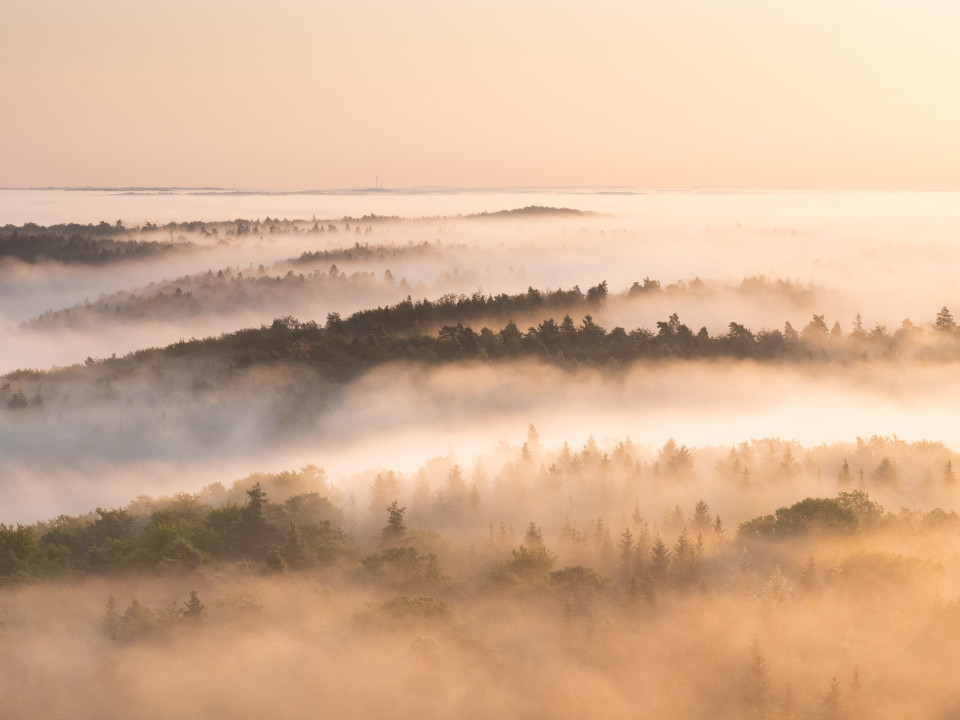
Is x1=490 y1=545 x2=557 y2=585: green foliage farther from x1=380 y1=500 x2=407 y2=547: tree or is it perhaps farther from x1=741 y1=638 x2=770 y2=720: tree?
x1=741 y1=638 x2=770 y2=720: tree

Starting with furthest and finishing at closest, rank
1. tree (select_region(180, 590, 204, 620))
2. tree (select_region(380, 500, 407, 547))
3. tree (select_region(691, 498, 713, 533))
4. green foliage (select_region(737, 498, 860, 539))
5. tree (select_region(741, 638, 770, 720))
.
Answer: tree (select_region(691, 498, 713, 533)), tree (select_region(380, 500, 407, 547)), green foliage (select_region(737, 498, 860, 539)), tree (select_region(180, 590, 204, 620)), tree (select_region(741, 638, 770, 720))

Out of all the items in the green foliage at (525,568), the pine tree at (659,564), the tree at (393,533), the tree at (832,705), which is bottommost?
the tree at (832,705)

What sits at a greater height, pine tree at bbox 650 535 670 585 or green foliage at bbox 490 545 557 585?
green foliage at bbox 490 545 557 585

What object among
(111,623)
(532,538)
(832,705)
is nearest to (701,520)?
(532,538)

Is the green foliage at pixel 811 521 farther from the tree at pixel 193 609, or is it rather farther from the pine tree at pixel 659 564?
the tree at pixel 193 609

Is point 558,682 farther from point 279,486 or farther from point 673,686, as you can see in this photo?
point 279,486

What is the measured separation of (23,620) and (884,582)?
104m

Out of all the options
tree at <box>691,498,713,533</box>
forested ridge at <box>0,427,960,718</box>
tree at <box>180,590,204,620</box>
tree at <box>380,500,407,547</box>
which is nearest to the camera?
tree at <box>180,590,204,620</box>

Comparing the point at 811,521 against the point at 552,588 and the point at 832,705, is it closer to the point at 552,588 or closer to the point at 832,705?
the point at 832,705

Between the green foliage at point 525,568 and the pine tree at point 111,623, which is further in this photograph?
the green foliage at point 525,568

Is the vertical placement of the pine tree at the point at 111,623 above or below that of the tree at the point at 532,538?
above

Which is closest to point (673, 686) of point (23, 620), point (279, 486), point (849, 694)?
point (849, 694)

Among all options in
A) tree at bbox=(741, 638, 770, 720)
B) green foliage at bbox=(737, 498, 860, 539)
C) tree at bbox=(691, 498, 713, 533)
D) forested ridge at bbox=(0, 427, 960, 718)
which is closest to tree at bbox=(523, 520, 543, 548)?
forested ridge at bbox=(0, 427, 960, 718)

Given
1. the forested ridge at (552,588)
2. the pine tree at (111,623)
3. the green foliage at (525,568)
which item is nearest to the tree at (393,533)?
the forested ridge at (552,588)
